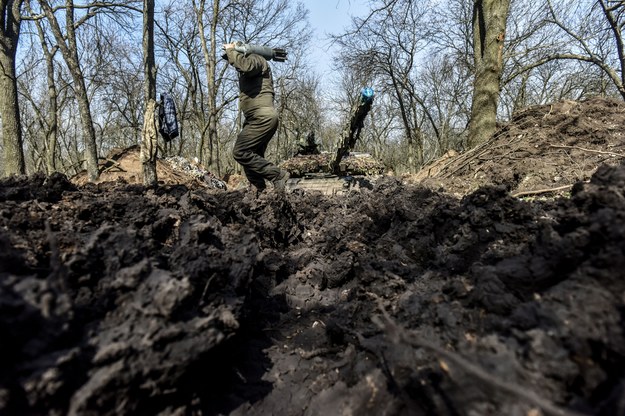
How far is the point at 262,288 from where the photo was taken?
8.32 ft

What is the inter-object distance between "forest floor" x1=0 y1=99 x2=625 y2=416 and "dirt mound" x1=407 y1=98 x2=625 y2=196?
2.44 m

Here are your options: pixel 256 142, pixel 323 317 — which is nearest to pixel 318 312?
pixel 323 317

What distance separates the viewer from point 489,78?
784cm

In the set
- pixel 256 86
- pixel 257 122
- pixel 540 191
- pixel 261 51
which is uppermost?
pixel 261 51

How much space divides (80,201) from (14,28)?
8.79 metres

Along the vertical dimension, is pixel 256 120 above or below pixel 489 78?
below

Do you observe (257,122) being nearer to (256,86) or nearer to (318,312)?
(256,86)

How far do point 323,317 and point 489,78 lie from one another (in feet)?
25.4

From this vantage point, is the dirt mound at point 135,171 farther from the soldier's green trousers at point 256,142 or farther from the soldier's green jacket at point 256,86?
the soldier's green jacket at point 256,86

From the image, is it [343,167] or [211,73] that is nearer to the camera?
[343,167]

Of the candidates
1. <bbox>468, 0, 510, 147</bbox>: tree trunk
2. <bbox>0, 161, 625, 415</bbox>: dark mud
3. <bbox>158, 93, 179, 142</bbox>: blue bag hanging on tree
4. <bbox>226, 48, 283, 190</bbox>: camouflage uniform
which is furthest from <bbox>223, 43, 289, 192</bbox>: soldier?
<bbox>468, 0, 510, 147</bbox>: tree trunk

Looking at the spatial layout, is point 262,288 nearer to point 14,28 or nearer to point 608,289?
point 608,289

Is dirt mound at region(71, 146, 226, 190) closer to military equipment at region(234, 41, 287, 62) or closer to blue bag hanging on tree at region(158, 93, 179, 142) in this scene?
blue bag hanging on tree at region(158, 93, 179, 142)

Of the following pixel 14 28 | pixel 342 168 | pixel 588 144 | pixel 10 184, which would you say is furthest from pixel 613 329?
pixel 14 28
